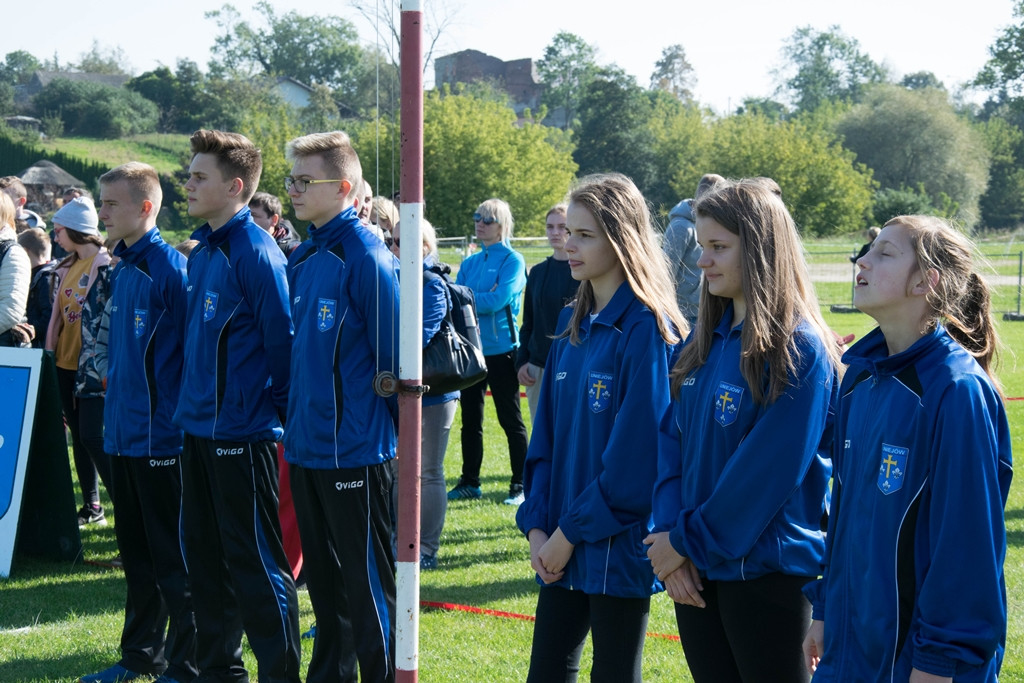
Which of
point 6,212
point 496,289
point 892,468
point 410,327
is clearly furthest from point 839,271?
point 892,468

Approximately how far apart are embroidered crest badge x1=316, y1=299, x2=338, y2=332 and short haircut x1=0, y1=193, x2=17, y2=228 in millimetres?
3920

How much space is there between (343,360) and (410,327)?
46.4 inches

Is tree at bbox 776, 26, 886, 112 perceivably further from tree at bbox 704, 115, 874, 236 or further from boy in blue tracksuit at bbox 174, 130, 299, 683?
boy in blue tracksuit at bbox 174, 130, 299, 683

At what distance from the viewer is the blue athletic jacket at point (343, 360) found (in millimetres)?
4062

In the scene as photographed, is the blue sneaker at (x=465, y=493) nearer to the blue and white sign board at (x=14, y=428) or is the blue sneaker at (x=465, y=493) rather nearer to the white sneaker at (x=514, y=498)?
the white sneaker at (x=514, y=498)

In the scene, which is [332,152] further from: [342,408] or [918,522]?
[918,522]

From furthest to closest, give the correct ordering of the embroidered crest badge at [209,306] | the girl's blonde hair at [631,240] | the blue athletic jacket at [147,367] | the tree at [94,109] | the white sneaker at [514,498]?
the tree at [94,109] < the white sneaker at [514,498] < the blue athletic jacket at [147,367] < the embroidered crest badge at [209,306] < the girl's blonde hair at [631,240]

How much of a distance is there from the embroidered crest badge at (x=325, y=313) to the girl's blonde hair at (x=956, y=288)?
2.19 meters

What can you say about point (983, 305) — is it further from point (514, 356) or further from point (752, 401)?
point (514, 356)

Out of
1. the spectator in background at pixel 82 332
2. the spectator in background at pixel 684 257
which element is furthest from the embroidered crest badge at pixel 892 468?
the spectator in background at pixel 684 257

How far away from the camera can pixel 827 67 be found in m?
118

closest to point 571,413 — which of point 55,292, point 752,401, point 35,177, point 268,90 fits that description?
point 752,401

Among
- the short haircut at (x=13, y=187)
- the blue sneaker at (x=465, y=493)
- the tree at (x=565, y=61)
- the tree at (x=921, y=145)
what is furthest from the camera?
the tree at (x=565, y=61)

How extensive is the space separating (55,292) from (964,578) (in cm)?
690
